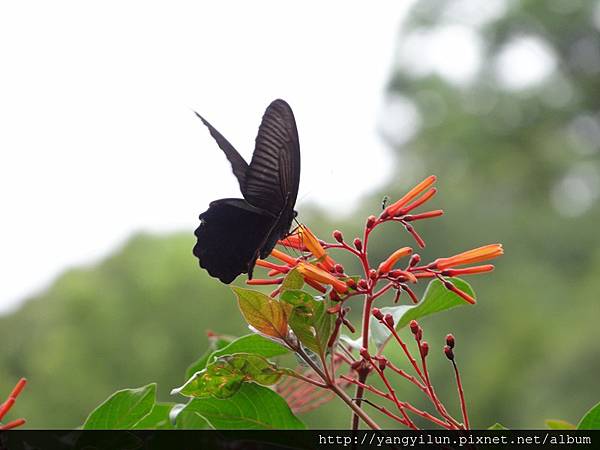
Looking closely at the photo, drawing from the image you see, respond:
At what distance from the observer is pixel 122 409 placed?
772 mm

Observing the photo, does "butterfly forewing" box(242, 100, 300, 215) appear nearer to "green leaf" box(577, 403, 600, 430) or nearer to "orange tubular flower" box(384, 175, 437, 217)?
"orange tubular flower" box(384, 175, 437, 217)

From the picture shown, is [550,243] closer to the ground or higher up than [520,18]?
closer to the ground

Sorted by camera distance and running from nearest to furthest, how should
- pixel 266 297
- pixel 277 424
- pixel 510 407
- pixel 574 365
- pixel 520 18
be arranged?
pixel 266 297 → pixel 277 424 → pixel 574 365 → pixel 510 407 → pixel 520 18

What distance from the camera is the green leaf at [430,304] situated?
32.6 inches

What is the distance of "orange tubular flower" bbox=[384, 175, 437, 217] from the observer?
30.0 inches

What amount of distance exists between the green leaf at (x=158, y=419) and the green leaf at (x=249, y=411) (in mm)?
56

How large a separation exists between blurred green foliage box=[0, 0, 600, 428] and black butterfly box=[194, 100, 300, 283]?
10.4 metres

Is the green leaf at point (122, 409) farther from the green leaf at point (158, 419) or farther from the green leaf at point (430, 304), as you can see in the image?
the green leaf at point (430, 304)

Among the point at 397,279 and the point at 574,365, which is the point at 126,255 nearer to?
the point at 574,365

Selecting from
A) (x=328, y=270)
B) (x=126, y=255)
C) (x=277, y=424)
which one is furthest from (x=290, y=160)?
(x=126, y=255)

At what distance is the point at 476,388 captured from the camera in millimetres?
13094

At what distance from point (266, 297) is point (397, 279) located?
0.12m

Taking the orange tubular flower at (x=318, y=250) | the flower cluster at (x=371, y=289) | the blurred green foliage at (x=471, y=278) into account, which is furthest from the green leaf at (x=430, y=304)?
the blurred green foliage at (x=471, y=278)

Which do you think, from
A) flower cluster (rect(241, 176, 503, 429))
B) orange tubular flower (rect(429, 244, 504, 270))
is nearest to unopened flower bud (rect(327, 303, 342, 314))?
flower cluster (rect(241, 176, 503, 429))
